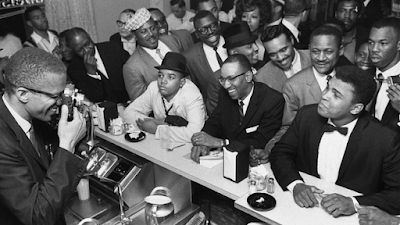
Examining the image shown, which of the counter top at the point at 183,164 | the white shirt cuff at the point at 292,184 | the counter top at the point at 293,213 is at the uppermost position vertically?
the white shirt cuff at the point at 292,184

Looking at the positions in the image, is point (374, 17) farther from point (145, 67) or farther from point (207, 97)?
point (145, 67)

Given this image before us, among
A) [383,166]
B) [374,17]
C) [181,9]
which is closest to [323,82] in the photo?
[383,166]

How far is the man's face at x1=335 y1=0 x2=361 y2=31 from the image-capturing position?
399cm

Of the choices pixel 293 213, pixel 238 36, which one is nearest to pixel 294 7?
pixel 238 36

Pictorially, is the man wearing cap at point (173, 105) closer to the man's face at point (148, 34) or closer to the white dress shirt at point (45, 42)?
the man's face at point (148, 34)

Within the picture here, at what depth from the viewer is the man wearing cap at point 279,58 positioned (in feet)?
10.2

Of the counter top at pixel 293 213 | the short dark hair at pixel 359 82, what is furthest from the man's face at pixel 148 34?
the counter top at pixel 293 213

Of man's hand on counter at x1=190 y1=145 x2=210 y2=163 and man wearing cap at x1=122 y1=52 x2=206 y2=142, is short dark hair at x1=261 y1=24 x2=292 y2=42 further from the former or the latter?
man's hand on counter at x1=190 y1=145 x2=210 y2=163

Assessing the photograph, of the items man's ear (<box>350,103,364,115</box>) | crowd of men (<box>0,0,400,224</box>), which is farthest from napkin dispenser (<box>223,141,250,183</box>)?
man's ear (<box>350,103,364,115</box>)

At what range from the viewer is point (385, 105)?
280 centimetres

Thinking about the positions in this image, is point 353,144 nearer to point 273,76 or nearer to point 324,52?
point 324,52

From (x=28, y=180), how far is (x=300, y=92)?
2.06 metres

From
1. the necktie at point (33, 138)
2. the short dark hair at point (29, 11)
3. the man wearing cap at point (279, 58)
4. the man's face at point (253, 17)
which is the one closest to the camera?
the necktie at point (33, 138)

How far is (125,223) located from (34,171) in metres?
0.72
